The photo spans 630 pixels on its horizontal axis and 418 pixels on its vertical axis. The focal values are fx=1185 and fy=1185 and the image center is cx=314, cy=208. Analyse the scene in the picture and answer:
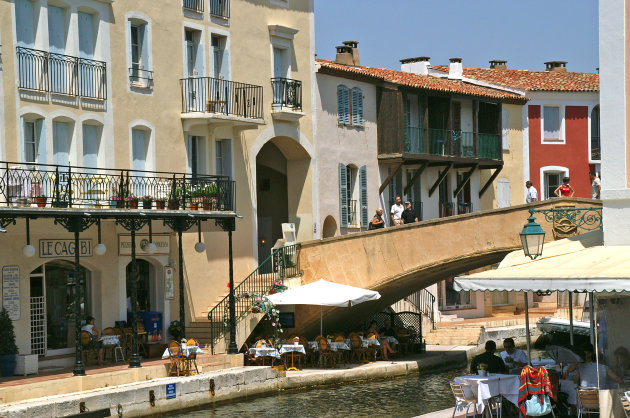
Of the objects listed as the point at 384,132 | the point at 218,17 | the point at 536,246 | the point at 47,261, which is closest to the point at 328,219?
the point at 384,132

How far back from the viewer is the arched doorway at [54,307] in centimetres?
2884

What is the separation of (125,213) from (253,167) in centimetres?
863

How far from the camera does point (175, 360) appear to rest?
27.9m

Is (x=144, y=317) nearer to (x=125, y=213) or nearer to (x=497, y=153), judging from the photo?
(x=125, y=213)

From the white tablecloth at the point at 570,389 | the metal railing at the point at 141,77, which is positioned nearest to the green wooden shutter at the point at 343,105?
the metal railing at the point at 141,77

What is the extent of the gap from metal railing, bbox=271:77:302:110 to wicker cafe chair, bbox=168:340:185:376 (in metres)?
10.9

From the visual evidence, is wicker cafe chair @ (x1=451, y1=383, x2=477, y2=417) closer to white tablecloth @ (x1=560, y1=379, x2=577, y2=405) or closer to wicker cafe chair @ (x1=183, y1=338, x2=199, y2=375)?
white tablecloth @ (x1=560, y1=379, x2=577, y2=405)

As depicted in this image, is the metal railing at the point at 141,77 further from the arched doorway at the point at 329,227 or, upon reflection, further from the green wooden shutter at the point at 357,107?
the green wooden shutter at the point at 357,107

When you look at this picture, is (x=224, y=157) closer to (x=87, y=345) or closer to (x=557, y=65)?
(x=87, y=345)

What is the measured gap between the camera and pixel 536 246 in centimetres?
1973

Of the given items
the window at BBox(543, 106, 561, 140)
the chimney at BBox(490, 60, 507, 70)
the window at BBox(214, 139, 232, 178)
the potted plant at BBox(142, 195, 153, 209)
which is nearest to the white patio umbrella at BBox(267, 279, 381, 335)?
the potted plant at BBox(142, 195, 153, 209)

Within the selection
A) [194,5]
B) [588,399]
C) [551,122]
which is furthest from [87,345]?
[551,122]

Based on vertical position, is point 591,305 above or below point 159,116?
below

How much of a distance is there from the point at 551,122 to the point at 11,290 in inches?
1143
